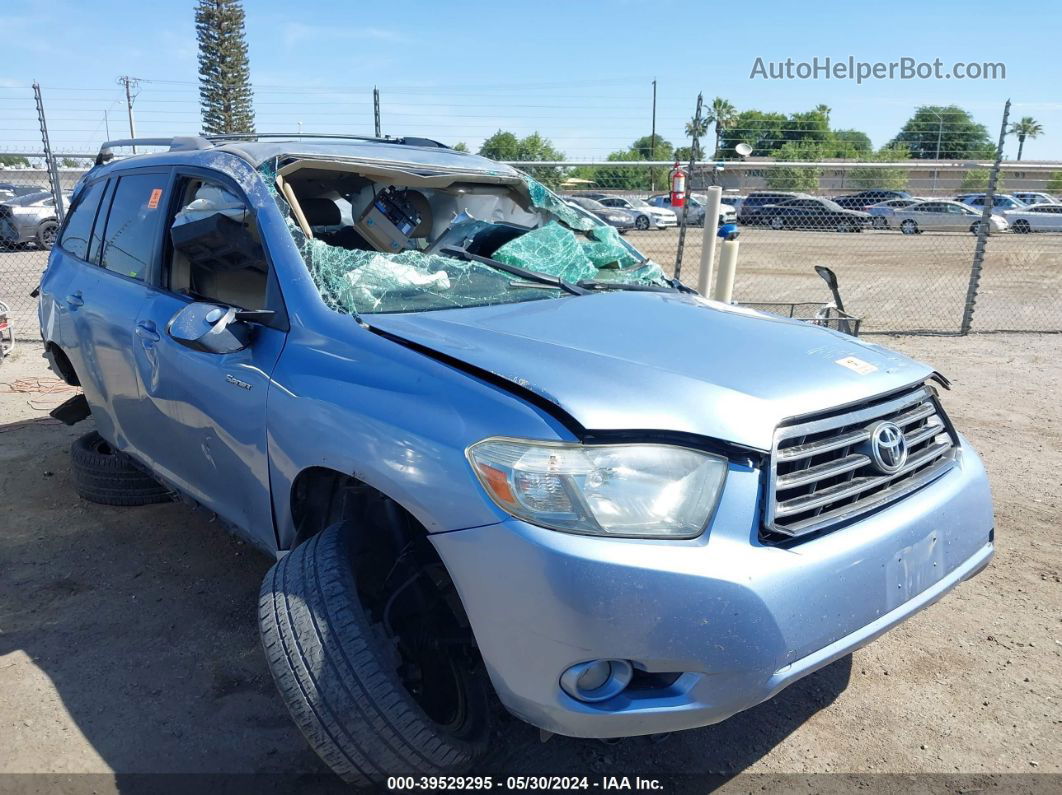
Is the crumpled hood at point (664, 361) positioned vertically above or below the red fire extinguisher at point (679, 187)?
below

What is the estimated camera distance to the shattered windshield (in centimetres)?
288

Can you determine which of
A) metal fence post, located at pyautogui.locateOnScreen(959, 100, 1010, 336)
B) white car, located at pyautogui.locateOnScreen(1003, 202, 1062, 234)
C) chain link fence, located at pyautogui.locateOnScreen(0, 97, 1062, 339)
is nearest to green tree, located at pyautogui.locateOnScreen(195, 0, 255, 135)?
chain link fence, located at pyautogui.locateOnScreen(0, 97, 1062, 339)

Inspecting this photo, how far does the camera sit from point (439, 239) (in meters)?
3.59

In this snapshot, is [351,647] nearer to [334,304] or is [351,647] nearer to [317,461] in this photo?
[317,461]

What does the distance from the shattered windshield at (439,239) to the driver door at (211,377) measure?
9.9 inches

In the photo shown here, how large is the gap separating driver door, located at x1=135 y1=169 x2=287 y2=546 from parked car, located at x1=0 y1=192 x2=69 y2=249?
53.7 feet

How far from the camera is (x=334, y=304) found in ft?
8.71

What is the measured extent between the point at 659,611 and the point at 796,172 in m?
16.2

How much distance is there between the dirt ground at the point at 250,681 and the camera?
257cm

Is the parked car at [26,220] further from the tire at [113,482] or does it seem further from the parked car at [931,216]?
the parked car at [931,216]

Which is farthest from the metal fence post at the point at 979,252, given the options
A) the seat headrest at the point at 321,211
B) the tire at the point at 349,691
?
the tire at the point at 349,691

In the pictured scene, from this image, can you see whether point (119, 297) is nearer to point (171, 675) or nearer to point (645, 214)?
point (171, 675)

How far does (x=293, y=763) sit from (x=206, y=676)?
640 millimetres

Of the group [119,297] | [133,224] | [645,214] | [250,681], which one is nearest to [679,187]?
[133,224]
